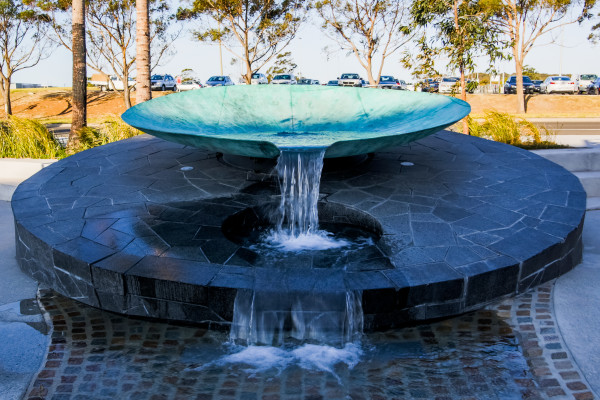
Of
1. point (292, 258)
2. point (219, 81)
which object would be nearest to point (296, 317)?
point (292, 258)

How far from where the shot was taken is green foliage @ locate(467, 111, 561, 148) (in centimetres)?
880

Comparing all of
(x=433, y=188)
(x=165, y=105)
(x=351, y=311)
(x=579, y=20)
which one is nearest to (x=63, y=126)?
(x=165, y=105)

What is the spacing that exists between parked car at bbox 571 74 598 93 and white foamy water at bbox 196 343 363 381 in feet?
117

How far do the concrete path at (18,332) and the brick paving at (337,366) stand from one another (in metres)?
0.08

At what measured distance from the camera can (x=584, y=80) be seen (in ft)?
125

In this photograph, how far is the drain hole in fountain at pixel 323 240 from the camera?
416 cm

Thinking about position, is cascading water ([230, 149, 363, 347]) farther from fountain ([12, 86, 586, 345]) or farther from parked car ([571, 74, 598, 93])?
parked car ([571, 74, 598, 93])

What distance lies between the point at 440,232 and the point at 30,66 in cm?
2970

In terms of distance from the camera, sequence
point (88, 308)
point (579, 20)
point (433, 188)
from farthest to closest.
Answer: point (579, 20) → point (433, 188) → point (88, 308)

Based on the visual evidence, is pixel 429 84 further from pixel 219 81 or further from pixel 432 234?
pixel 219 81

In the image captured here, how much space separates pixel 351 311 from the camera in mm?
3574

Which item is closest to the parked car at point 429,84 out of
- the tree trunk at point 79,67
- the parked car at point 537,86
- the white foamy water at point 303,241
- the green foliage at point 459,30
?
the green foliage at point 459,30

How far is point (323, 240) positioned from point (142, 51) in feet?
25.3

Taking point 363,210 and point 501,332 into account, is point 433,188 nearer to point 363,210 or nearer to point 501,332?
point 363,210
